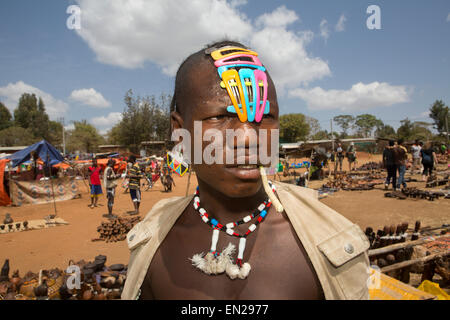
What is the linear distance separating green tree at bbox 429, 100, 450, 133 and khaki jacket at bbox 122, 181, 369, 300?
55.1 meters

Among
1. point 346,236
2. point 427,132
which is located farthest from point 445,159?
point 346,236

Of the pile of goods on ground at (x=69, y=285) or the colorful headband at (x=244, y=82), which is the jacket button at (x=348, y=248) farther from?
the pile of goods on ground at (x=69, y=285)

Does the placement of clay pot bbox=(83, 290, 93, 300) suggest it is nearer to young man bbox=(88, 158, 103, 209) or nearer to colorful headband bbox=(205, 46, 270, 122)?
colorful headband bbox=(205, 46, 270, 122)

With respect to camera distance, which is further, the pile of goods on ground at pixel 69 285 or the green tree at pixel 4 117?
the green tree at pixel 4 117

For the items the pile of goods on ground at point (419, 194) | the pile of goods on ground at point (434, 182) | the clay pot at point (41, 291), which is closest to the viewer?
the clay pot at point (41, 291)

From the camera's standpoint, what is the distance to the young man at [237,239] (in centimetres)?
127

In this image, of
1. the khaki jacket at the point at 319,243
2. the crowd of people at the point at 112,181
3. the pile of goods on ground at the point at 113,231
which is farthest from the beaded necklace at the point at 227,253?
the crowd of people at the point at 112,181

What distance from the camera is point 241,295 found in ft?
4.16

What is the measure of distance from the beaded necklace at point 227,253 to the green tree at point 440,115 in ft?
181

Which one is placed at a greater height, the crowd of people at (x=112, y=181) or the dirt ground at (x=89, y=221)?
the crowd of people at (x=112, y=181)

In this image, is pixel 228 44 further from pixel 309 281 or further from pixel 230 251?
pixel 309 281

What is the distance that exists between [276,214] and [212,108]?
0.73 m

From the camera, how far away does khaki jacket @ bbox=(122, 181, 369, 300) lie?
1.26 meters

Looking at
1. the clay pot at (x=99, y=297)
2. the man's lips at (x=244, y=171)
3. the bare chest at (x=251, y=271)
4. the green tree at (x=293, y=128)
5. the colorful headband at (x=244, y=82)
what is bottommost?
the clay pot at (x=99, y=297)
